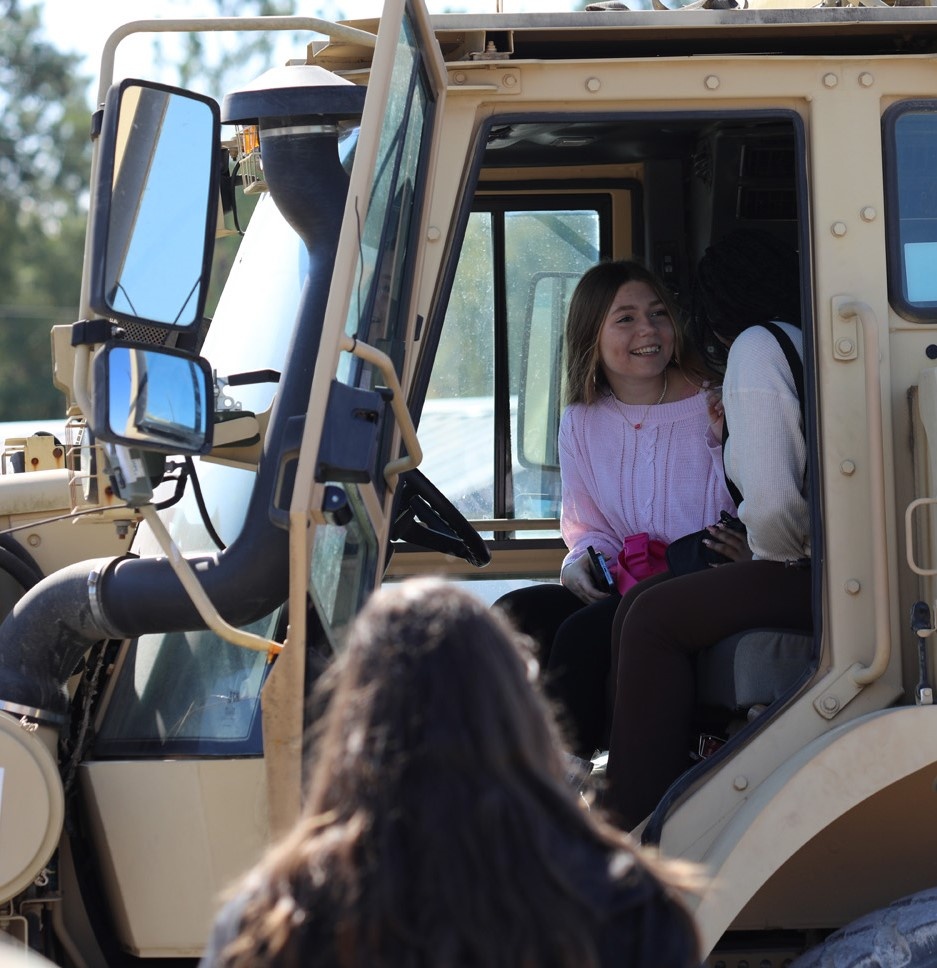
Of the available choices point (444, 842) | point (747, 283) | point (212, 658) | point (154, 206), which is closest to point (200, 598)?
point (212, 658)

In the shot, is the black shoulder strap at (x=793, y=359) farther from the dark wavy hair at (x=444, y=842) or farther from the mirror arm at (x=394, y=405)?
the dark wavy hair at (x=444, y=842)

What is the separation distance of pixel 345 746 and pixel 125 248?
1032mm

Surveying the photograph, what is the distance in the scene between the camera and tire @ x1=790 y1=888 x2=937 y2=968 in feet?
8.05

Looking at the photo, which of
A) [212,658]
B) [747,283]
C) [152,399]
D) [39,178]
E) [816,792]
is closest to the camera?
[152,399]

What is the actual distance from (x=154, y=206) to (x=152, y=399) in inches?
11.4

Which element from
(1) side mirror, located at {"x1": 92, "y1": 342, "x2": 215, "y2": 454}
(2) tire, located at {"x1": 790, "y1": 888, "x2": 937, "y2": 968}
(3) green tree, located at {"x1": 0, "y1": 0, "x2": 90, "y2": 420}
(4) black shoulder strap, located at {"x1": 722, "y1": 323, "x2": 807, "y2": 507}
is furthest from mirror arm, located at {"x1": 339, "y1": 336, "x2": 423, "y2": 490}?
(3) green tree, located at {"x1": 0, "y1": 0, "x2": 90, "y2": 420}

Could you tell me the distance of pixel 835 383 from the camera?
8.82 ft

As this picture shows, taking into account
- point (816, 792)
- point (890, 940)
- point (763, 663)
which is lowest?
point (890, 940)

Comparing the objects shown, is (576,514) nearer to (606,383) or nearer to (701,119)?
Answer: (606,383)

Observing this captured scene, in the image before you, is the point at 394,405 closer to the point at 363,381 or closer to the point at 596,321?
the point at 363,381

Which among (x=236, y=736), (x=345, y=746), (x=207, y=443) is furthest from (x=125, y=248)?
(x=345, y=746)

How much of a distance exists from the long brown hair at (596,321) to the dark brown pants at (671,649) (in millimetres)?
846

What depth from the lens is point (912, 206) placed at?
9.00ft

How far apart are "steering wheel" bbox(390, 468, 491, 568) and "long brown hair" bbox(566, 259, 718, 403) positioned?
0.50 metres
